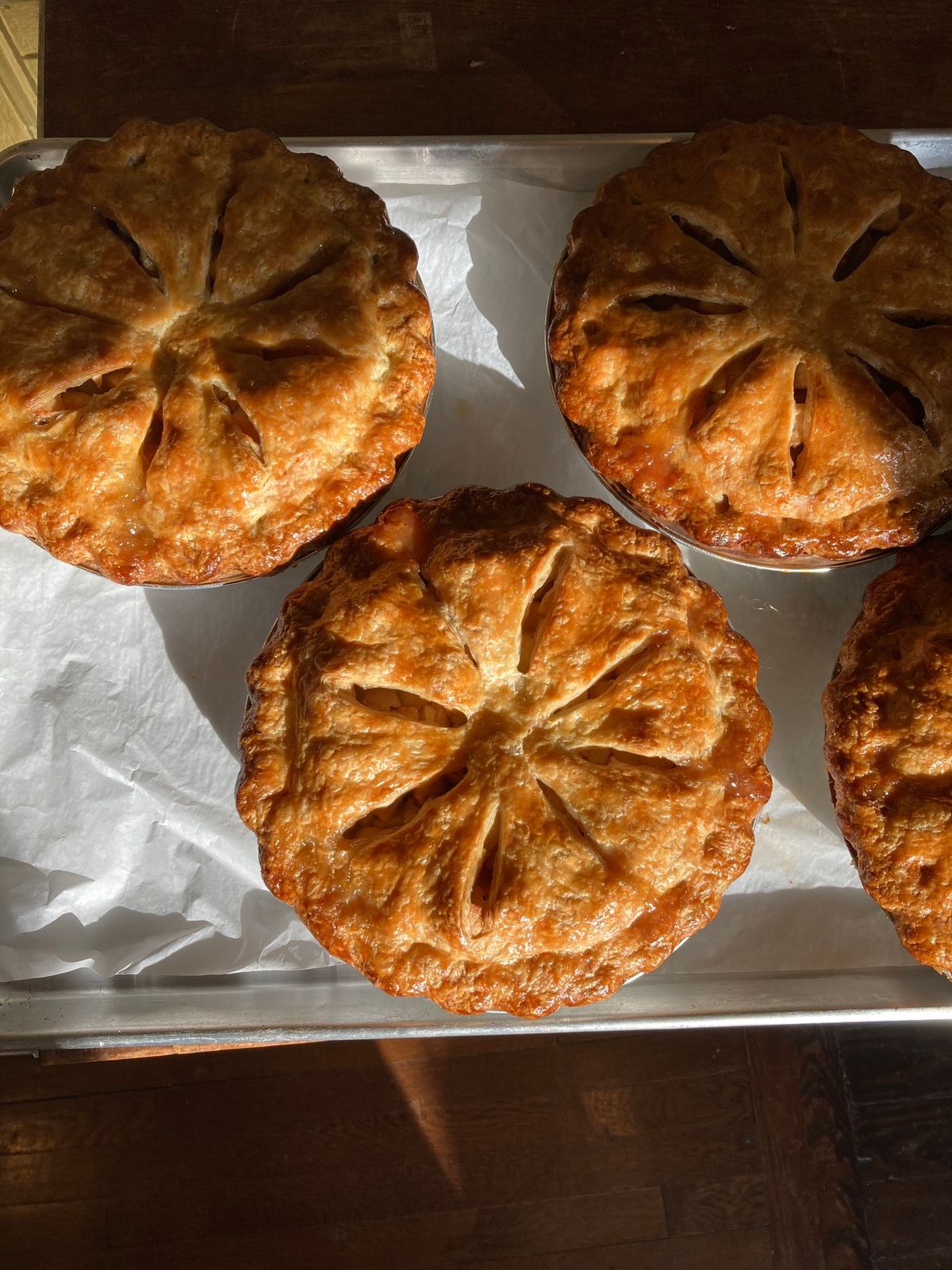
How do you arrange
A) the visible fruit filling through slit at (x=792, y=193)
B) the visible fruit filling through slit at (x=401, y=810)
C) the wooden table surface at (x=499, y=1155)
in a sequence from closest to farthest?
the visible fruit filling through slit at (x=401, y=810)
the visible fruit filling through slit at (x=792, y=193)
the wooden table surface at (x=499, y=1155)

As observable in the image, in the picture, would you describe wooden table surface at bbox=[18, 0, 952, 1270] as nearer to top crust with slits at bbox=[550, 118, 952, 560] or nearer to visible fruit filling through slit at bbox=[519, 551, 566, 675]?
visible fruit filling through slit at bbox=[519, 551, 566, 675]

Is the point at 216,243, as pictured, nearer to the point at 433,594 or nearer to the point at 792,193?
the point at 433,594

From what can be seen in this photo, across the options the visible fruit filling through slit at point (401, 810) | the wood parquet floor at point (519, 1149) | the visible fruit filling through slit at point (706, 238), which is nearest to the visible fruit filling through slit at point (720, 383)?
the visible fruit filling through slit at point (706, 238)

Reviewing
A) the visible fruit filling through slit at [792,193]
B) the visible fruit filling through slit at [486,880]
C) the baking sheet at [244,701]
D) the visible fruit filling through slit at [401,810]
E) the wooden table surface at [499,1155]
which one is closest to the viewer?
the visible fruit filling through slit at [486,880]

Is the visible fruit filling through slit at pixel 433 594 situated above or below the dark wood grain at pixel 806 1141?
above

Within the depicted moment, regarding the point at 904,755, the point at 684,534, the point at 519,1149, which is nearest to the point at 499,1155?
the point at 519,1149

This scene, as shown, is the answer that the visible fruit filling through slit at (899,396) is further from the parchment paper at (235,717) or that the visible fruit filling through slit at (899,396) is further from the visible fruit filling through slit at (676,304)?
the parchment paper at (235,717)

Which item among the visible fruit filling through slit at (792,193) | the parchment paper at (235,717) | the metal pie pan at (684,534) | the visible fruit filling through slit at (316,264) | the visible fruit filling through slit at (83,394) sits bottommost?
the parchment paper at (235,717)

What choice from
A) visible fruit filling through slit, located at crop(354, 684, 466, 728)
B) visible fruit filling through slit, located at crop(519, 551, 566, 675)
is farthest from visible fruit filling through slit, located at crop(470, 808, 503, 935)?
visible fruit filling through slit, located at crop(519, 551, 566, 675)

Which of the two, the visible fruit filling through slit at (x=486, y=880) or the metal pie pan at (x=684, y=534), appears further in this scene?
the metal pie pan at (x=684, y=534)
